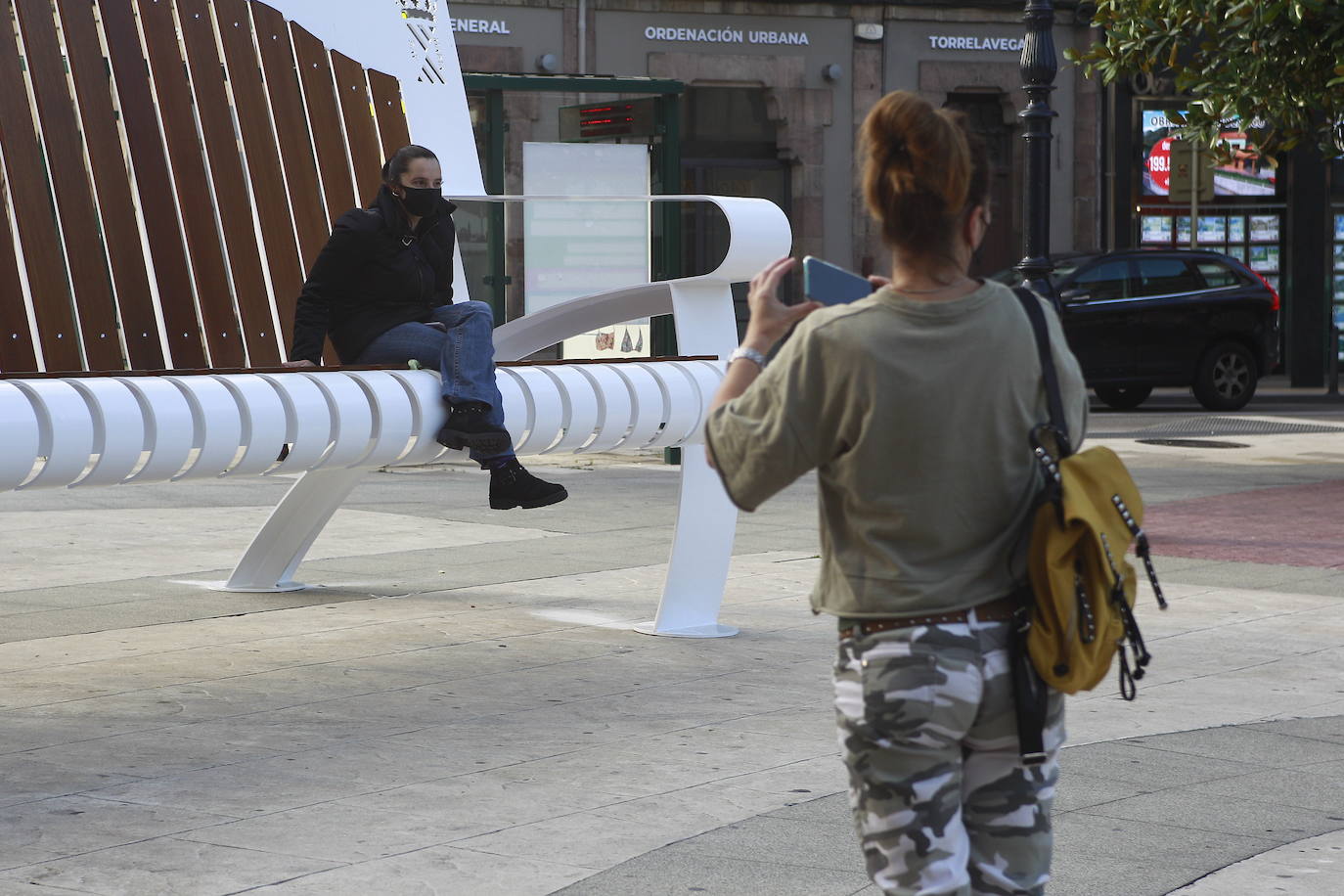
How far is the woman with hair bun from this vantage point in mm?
2439

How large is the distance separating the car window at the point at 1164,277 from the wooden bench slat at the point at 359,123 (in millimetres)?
14904

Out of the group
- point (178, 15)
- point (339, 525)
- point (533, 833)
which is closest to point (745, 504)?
point (533, 833)

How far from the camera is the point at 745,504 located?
2.58 meters

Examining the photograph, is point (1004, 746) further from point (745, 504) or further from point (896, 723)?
point (745, 504)

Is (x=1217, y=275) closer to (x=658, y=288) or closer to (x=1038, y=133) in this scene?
(x=1038, y=133)

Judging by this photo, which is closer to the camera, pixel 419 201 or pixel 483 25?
pixel 419 201

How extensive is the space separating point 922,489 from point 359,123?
488cm

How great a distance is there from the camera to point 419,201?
6.17 meters

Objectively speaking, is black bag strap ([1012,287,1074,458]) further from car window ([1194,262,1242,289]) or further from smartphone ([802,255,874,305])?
car window ([1194,262,1242,289])

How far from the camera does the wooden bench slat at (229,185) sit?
6203mm

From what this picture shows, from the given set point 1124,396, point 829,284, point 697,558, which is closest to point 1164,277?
point 1124,396

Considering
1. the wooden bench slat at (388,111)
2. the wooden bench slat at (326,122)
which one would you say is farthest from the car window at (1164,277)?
the wooden bench slat at (326,122)

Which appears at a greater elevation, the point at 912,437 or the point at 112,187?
the point at 112,187

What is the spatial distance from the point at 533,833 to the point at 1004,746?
1616mm
